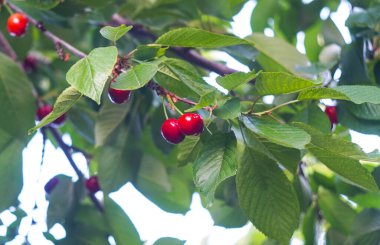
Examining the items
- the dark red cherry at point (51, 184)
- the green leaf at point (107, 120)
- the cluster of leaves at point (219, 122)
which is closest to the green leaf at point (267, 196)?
the cluster of leaves at point (219, 122)

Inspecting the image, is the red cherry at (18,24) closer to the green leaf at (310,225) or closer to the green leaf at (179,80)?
the green leaf at (179,80)

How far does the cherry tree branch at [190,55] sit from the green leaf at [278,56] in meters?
0.08

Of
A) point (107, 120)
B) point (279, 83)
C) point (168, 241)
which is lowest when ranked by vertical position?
point (168, 241)

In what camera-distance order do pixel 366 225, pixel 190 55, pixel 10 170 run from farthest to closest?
1. pixel 190 55
2. pixel 10 170
3. pixel 366 225

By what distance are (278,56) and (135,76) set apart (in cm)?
71

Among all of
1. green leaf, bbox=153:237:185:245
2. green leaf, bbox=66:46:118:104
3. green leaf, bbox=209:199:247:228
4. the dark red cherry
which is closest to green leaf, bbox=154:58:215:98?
green leaf, bbox=66:46:118:104

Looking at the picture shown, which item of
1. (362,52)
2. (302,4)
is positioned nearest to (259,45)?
(362,52)

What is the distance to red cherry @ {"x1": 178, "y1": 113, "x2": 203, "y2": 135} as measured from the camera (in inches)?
39.2

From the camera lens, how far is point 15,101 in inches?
60.0

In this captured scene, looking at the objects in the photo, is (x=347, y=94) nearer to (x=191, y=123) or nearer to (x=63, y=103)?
(x=191, y=123)

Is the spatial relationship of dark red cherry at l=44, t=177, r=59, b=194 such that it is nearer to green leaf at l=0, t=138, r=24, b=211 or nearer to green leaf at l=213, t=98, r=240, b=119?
green leaf at l=0, t=138, r=24, b=211

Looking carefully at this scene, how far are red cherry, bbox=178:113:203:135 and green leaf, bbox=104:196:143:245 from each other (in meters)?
0.65

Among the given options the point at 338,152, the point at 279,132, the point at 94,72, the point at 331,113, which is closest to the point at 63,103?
the point at 94,72

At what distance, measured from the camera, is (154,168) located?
1.75m
